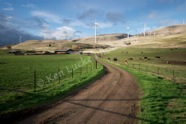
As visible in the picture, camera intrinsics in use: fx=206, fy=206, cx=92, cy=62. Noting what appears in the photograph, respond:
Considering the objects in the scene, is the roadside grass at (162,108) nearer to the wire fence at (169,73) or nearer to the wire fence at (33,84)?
the wire fence at (33,84)

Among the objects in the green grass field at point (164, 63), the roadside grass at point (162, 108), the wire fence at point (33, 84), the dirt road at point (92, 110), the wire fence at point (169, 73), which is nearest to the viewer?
the dirt road at point (92, 110)

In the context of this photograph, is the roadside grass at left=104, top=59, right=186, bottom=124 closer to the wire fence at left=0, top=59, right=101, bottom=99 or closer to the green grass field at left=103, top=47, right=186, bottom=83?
the wire fence at left=0, top=59, right=101, bottom=99

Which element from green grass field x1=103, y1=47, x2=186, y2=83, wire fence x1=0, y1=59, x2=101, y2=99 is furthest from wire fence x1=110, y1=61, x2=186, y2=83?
wire fence x1=0, y1=59, x2=101, y2=99

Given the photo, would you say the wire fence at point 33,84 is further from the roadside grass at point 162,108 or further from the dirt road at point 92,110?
the roadside grass at point 162,108

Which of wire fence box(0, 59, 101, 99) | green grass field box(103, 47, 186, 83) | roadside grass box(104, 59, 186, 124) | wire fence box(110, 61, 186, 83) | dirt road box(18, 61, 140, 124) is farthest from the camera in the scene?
green grass field box(103, 47, 186, 83)

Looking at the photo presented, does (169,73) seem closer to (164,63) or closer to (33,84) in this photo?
(33,84)

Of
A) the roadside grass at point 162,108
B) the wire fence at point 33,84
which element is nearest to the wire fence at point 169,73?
the roadside grass at point 162,108

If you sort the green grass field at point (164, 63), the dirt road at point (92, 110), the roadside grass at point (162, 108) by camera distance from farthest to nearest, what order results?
the green grass field at point (164, 63), the roadside grass at point (162, 108), the dirt road at point (92, 110)

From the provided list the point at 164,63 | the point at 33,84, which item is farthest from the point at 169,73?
the point at 164,63

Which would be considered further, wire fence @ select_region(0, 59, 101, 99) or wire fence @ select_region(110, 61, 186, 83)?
wire fence @ select_region(110, 61, 186, 83)

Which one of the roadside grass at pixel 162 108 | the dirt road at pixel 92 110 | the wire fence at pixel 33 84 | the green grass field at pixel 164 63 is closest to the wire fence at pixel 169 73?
the green grass field at pixel 164 63

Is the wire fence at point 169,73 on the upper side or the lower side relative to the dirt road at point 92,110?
lower

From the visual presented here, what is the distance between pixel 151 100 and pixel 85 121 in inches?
331

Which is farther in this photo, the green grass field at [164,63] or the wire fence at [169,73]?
the green grass field at [164,63]
